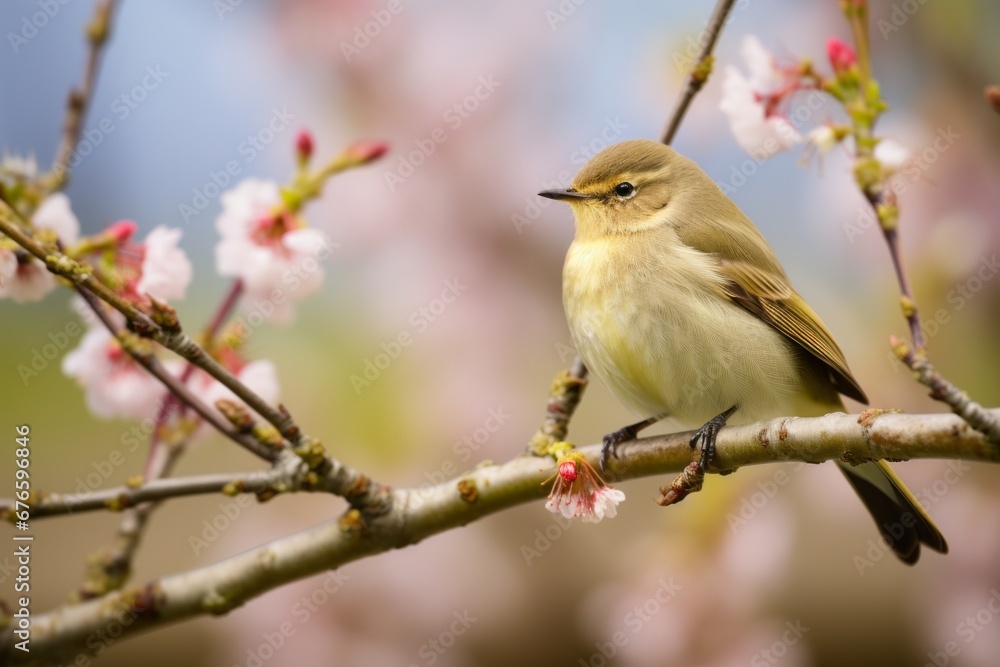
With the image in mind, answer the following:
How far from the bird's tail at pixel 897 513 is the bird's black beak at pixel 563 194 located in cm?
83

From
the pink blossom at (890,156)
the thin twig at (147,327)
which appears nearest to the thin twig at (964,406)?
the pink blossom at (890,156)

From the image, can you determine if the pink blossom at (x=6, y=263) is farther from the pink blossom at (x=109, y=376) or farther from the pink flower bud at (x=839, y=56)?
the pink flower bud at (x=839, y=56)

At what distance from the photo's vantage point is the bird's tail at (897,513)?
1.76 m

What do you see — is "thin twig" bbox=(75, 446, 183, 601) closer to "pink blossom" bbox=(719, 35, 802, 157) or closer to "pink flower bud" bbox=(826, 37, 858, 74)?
"pink blossom" bbox=(719, 35, 802, 157)

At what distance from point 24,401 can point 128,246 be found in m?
2.96

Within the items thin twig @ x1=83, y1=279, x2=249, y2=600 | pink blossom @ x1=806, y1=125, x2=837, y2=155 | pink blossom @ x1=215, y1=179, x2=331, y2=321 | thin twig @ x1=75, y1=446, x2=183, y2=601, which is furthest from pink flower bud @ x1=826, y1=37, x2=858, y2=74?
thin twig @ x1=75, y1=446, x2=183, y2=601

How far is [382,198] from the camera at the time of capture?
3.55m

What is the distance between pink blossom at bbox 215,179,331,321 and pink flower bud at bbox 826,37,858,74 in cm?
91

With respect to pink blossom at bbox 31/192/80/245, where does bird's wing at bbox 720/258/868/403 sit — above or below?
below

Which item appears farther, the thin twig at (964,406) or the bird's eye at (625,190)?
the bird's eye at (625,190)

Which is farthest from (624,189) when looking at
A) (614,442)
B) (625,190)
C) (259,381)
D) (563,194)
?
(259,381)

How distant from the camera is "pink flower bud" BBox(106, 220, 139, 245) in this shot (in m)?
1.51

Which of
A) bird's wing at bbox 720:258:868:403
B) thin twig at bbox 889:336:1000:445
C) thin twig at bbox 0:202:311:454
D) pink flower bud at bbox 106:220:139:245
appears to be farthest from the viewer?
bird's wing at bbox 720:258:868:403

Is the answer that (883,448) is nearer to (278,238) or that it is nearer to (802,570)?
(278,238)
